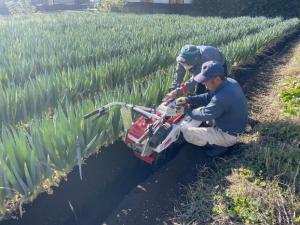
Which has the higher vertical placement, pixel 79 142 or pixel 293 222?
pixel 79 142

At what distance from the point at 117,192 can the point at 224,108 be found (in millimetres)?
1200

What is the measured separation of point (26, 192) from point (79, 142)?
0.53 meters

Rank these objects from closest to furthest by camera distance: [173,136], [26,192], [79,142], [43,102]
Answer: [26,192]
[79,142]
[173,136]
[43,102]

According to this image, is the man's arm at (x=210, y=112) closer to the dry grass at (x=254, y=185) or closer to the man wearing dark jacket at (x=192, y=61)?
the man wearing dark jacket at (x=192, y=61)

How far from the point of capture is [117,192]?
2809 millimetres

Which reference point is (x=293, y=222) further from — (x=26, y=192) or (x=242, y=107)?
(x=26, y=192)

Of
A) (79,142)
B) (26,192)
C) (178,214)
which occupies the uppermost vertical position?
(79,142)

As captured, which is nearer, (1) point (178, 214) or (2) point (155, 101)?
(1) point (178, 214)

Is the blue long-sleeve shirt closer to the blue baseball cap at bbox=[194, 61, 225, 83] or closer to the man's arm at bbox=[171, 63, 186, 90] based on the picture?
the blue baseball cap at bbox=[194, 61, 225, 83]

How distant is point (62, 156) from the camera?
2.46 meters

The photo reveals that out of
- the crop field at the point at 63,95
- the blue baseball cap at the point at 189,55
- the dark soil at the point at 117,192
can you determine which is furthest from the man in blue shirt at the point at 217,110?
the crop field at the point at 63,95

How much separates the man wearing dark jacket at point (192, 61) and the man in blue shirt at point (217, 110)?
0.25m

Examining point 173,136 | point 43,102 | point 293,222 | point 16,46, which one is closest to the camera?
point 293,222

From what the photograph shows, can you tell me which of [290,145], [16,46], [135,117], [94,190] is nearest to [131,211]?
[94,190]
